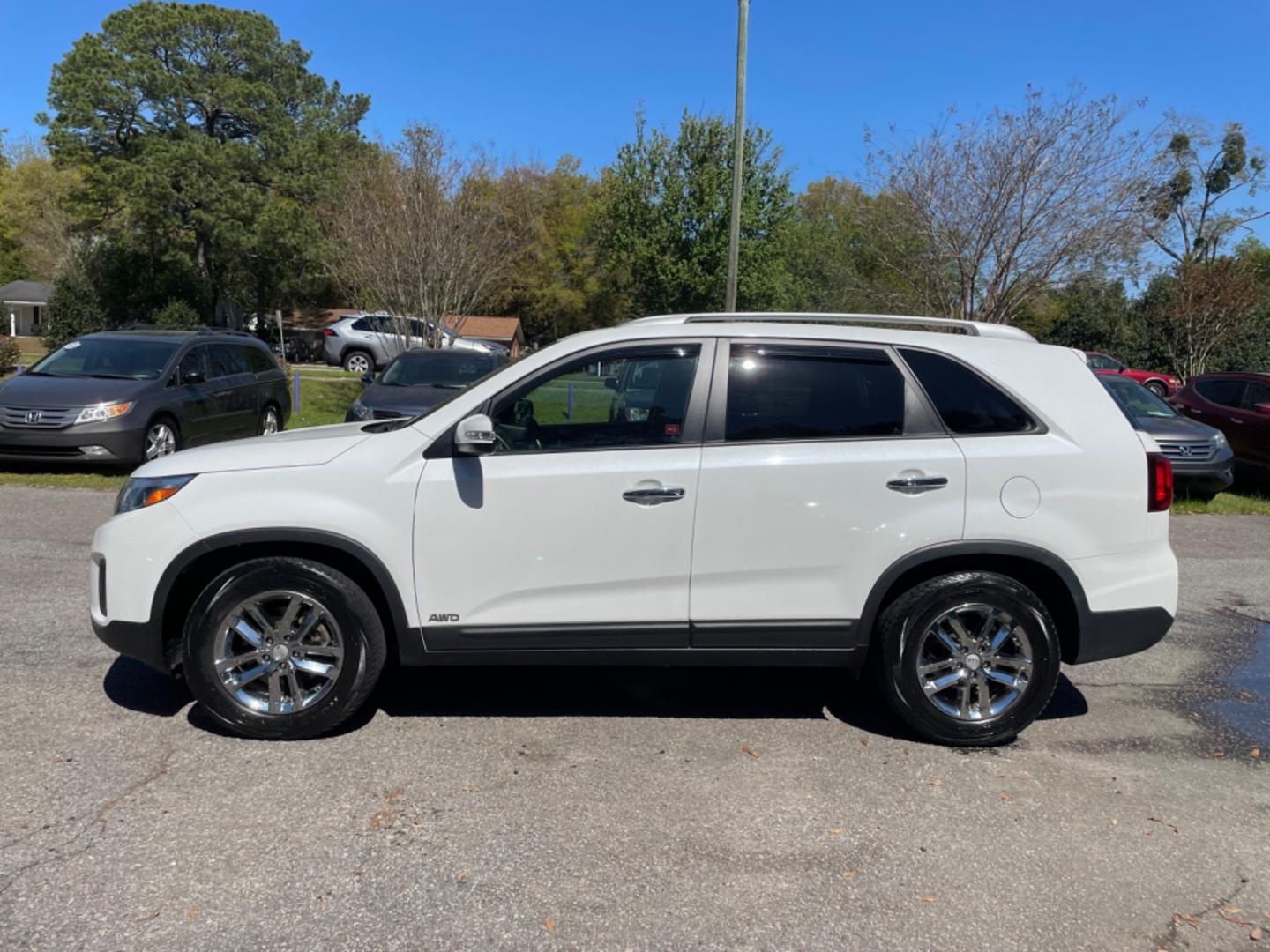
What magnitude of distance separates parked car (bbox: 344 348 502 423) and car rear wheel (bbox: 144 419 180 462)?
80.1 inches

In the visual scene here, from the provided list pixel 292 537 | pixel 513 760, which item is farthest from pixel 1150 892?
pixel 292 537

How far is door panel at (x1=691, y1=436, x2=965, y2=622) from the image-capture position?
4.16 m

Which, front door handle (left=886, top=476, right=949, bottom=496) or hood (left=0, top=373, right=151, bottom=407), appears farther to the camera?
hood (left=0, top=373, right=151, bottom=407)

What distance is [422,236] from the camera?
20453 millimetres

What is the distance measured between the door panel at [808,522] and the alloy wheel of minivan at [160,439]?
8648 millimetres

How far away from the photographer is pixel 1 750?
159 inches

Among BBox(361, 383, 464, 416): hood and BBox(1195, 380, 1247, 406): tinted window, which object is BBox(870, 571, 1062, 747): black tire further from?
BBox(1195, 380, 1247, 406): tinted window

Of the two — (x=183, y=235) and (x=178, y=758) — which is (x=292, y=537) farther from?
(x=183, y=235)

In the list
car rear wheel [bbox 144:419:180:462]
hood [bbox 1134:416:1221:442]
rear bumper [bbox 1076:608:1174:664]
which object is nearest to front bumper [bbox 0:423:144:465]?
car rear wheel [bbox 144:419:180:462]

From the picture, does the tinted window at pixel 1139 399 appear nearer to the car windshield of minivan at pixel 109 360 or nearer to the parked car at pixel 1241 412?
the parked car at pixel 1241 412

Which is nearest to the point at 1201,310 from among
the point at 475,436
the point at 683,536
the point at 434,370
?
the point at 434,370

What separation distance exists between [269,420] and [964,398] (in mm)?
11271

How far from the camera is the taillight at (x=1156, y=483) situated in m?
4.27

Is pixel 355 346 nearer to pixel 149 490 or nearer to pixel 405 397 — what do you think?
pixel 405 397
